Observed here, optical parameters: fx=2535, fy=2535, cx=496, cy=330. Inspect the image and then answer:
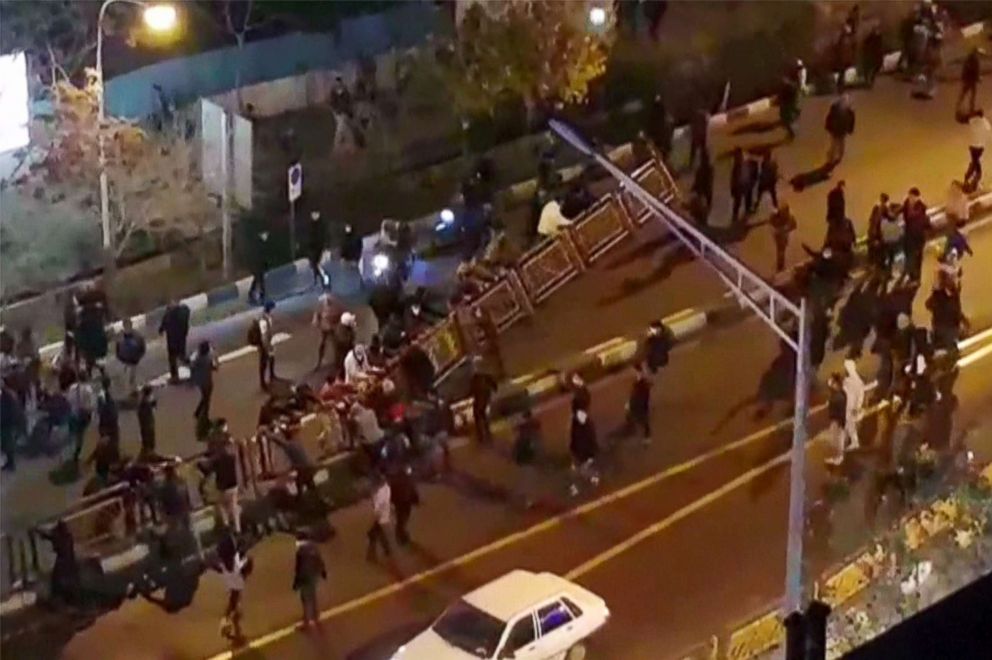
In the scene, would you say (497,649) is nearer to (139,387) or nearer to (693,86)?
(139,387)

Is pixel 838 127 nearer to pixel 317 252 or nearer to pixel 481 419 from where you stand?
pixel 317 252

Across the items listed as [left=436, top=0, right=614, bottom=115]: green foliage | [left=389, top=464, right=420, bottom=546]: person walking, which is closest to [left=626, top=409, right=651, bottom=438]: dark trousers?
[left=389, top=464, right=420, bottom=546]: person walking

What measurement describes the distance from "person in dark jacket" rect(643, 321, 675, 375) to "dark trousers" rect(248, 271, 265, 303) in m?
3.55

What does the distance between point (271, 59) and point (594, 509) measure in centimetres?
838

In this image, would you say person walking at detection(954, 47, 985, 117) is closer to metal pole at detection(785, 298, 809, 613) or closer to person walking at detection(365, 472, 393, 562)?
person walking at detection(365, 472, 393, 562)

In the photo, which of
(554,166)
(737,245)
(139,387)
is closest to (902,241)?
(737,245)

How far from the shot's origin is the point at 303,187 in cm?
2409

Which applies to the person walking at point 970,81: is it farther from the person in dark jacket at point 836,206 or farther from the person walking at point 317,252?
the person walking at point 317,252

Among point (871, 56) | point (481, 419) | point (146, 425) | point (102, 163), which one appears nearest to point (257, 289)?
point (102, 163)

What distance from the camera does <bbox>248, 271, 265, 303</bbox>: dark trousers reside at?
22.4 metres

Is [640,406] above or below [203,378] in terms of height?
below

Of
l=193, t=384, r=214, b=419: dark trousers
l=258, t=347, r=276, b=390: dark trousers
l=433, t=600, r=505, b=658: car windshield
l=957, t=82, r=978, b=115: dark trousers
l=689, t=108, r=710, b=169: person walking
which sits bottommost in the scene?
l=433, t=600, r=505, b=658: car windshield

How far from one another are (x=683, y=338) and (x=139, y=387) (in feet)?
15.5

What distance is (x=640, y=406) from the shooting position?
20422 millimetres
